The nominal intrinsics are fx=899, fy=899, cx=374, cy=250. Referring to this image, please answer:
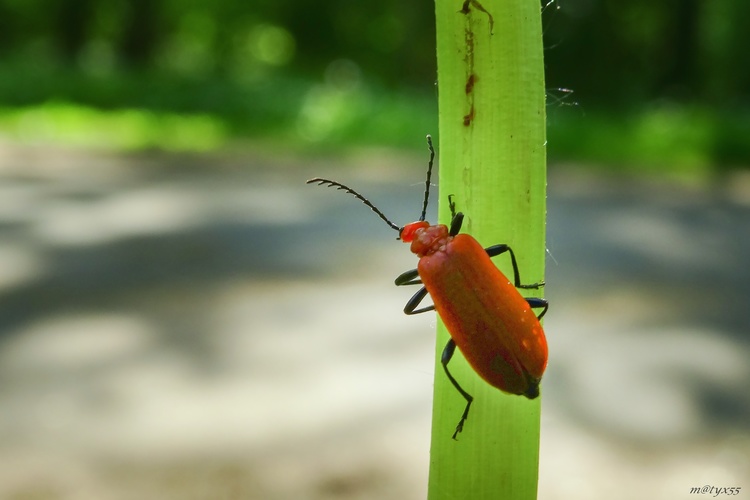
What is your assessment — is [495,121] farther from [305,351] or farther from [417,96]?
[417,96]

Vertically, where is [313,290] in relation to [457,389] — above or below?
below

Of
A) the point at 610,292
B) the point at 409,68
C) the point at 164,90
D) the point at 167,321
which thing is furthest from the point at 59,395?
the point at 409,68

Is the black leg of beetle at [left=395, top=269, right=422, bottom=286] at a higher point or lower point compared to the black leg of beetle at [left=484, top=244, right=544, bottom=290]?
lower

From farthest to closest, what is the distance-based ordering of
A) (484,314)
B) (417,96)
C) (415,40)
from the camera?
(415,40) → (417,96) → (484,314)

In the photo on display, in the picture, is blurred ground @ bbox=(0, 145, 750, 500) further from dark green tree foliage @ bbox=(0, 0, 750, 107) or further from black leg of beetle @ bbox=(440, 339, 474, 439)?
dark green tree foliage @ bbox=(0, 0, 750, 107)

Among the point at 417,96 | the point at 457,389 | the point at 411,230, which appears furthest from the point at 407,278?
the point at 417,96

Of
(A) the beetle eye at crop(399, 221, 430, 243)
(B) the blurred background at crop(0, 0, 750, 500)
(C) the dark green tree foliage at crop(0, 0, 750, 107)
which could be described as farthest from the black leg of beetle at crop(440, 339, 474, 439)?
(C) the dark green tree foliage at crop(0, 0, 750, 107)

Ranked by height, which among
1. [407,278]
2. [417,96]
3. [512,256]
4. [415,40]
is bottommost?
[417,96]

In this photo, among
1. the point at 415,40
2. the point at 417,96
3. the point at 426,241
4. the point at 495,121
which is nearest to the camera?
the point at 495,121
